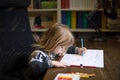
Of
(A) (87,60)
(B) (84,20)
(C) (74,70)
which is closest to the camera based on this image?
(C) (74,70)

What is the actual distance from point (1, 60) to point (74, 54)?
0.45 meters

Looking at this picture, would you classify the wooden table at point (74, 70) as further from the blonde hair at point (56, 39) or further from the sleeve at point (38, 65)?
the blonde hair at point (56, 39)

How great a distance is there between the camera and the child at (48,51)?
3.97 feet

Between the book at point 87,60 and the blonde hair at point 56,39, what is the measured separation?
0.09m

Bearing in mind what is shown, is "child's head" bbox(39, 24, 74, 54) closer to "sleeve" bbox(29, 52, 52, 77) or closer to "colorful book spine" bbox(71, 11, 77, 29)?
"sleeve" bbox(29, 52, 52, 77)

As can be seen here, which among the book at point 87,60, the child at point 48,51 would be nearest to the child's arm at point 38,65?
the child at point 48,51

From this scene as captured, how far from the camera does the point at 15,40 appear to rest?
1.38 m

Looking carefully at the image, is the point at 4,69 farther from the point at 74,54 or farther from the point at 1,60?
the point at 74,54

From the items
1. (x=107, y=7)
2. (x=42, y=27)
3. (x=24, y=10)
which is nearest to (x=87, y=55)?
(x=24, y=10)

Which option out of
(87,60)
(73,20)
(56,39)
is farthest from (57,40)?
(73,20)

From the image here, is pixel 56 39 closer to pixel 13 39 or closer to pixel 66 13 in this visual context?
pixel 13 39

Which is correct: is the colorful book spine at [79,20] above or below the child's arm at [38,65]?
above

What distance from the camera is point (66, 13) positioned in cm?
279

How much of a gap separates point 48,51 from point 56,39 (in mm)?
82
